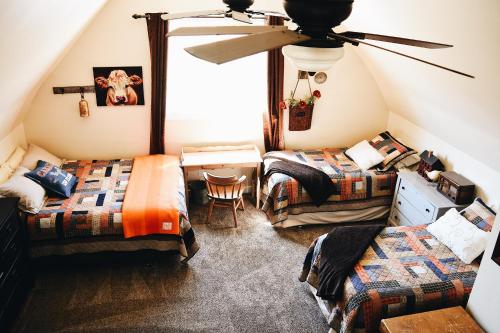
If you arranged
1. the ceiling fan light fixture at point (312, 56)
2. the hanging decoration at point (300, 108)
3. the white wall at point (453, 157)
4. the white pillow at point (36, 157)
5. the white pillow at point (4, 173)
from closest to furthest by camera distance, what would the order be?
1. the ceiling fan light fixture at point (312, 56)
2. the white wall at point (453, 157)
3. the white pillow at point (4, 173)
4. the white pillow at point (36, 157)
5. the hanging decoration at point (300, 108)

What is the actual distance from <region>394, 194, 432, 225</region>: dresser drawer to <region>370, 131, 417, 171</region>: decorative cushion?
44 centimetres

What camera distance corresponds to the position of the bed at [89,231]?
11.6 ft

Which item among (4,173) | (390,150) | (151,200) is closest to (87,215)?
(151,200)

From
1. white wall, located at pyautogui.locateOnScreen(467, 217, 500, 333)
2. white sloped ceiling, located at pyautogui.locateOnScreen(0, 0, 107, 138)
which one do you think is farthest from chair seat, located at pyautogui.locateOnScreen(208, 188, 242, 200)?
white wall, located at pyautogui.locateOnScreen(467, 217, 500, 333)

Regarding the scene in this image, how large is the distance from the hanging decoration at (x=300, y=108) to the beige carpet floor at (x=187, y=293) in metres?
1.47

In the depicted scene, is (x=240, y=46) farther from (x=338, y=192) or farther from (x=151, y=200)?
(x=338, y=192)

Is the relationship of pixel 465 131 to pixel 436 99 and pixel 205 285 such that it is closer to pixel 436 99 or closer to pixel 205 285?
pixel 436 99

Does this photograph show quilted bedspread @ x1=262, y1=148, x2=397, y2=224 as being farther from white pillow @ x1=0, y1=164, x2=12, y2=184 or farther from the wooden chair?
white pillow @ x1=0, y1=164, x2=12, y2=184

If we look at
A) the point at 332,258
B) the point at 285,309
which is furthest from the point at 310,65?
the point at 285,309

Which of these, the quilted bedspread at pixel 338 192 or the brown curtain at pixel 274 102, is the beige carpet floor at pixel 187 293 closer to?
the quilted bedspread at pixel 338 192

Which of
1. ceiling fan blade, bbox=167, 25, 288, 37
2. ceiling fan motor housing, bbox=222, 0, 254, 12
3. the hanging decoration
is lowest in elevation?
the hanging decoration

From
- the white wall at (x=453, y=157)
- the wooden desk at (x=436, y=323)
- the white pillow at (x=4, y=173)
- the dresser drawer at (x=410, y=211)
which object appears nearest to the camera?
the wooden desk at (x=436, y=323)

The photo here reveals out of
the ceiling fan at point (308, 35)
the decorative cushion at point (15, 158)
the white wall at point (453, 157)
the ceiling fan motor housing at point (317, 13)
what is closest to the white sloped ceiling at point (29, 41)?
the decorative cushion at point (15, 158)

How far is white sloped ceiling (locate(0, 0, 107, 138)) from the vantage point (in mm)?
2225
